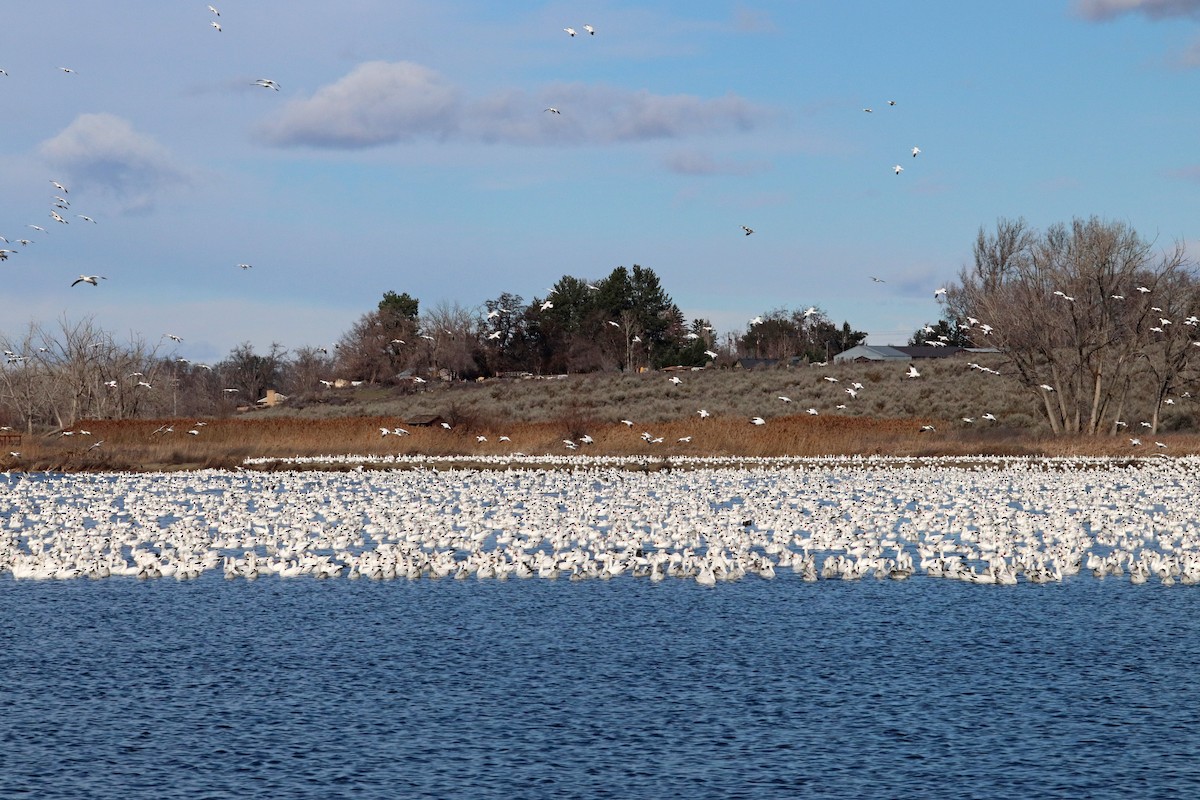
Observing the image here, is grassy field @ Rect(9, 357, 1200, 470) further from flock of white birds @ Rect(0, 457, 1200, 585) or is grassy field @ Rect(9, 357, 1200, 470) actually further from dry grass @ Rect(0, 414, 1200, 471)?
flock of white birds @ Rect(0, 457, 1200, 585)

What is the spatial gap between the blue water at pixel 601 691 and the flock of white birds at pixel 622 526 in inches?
36.6

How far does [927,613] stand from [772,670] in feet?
11.3

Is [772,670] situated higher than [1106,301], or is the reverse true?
[1106,301]

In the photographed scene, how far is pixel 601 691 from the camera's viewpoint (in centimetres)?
1202

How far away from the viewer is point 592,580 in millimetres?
18000

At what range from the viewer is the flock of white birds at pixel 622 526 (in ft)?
60.7

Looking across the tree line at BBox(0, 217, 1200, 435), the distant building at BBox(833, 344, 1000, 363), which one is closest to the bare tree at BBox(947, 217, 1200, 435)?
the tree line at BBox(0, 217, 1200, 435)

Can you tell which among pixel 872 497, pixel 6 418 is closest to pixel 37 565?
pixel 872 497

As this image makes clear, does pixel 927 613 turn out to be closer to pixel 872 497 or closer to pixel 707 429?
pixel 872 497

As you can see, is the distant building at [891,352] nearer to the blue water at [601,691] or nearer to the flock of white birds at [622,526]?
the flock of white birds at [622,526]

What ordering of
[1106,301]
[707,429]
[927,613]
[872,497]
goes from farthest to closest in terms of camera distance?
[1106,301]
[707,429]
[872,497]
[927,613]

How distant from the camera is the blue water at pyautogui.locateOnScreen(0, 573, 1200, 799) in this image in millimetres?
9594

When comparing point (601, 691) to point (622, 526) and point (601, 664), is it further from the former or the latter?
point (622, 526)

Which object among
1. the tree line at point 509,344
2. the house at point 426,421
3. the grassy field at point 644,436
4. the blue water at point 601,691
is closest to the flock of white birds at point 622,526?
the blue water at point 601,691
